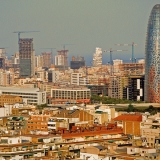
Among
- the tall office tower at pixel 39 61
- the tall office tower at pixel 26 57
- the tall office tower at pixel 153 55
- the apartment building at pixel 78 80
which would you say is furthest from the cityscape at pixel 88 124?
the tall office tower at pixel 39 61

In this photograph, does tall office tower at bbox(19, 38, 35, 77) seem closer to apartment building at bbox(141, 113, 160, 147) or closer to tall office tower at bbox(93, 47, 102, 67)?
tall office tower at bbox(93, 47, 102, 67)

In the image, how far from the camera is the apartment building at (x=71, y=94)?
61688 mm

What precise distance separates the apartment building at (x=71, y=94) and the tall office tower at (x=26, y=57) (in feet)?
119

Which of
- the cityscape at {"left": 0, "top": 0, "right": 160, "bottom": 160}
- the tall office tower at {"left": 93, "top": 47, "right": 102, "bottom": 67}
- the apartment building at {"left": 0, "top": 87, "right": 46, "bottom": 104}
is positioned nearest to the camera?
the cityscape at {"left": 0, "top": 0, "right": 160, "bottom": 160}

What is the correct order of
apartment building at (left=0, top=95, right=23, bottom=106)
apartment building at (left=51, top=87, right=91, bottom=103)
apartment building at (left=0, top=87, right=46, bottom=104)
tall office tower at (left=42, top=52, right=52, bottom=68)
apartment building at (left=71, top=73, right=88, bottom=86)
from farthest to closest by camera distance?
tall office tower at (left=42, top=52, right=52, bottom=68) < apartment building at (left=71, top=73, right=88, bottom=86) < apartment building at (left=51, top=87, right=91, bottom=103) < apartment building at (left=0, top=87, right=46, bottom=104) < apartment building at (left=0, top=95, right=23, bottom=106)

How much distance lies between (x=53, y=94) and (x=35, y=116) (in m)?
28.6

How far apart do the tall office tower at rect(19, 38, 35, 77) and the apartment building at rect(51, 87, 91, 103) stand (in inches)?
1432

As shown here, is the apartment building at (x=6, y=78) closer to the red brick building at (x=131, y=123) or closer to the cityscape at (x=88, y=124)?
the cityscape at (x=88, y=124)

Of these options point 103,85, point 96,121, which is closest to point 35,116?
point 96,121

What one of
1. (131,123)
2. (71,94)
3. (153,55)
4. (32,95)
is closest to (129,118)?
(131,123)

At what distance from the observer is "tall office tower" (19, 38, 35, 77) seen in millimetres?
103375

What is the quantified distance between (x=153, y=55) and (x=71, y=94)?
23.3ft

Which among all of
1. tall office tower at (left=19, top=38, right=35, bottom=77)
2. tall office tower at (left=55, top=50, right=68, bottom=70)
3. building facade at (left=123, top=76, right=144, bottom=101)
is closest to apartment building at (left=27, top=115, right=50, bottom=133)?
building facade at (left=123, top=76, right=144, bottom=101)

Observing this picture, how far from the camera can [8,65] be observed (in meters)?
119
